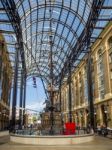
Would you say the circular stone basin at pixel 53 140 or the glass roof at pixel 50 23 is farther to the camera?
the glass roof at pixel 50 23

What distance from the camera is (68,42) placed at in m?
54.2

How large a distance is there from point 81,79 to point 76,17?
79.8ft

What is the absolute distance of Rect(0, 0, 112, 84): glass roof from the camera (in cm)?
3892

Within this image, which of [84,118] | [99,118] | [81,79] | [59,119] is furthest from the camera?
[81,79]

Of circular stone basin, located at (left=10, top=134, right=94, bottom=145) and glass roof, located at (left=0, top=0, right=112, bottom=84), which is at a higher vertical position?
glass roof, located at (left=0, top=0, right=112, bottom=84)

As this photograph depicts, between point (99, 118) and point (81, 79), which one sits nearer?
point (99, 118)

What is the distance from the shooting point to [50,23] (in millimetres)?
39844

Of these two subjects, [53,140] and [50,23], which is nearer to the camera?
[53,140]

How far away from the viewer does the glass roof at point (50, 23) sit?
38.9 meters

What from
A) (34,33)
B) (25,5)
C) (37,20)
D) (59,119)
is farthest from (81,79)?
(59,119)

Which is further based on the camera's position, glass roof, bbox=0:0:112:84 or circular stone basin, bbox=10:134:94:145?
glass roof, bbox=0:0:112:84

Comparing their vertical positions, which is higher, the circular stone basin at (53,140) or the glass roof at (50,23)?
the glass roof at (50,23)

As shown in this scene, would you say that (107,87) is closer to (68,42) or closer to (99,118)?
(99,118)

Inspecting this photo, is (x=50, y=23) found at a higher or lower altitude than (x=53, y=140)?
higher
